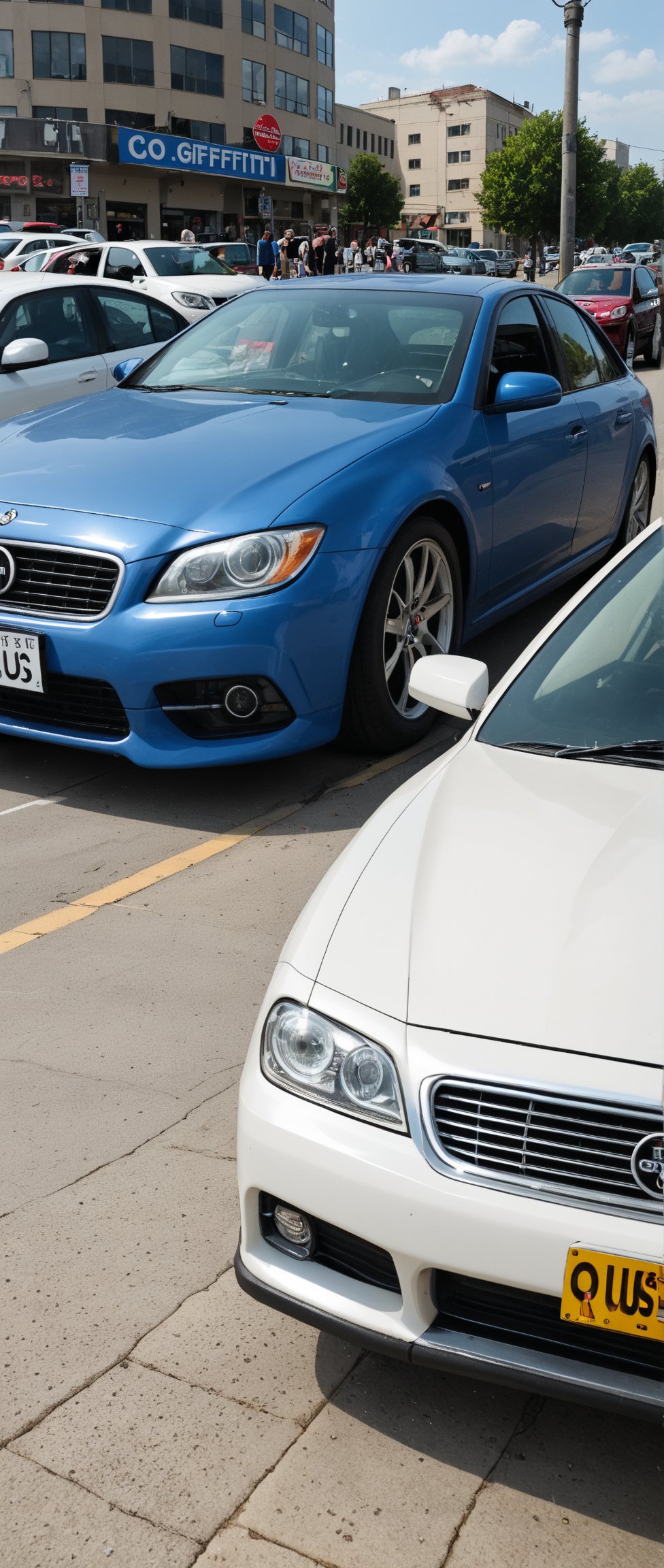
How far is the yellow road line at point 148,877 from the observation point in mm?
3613

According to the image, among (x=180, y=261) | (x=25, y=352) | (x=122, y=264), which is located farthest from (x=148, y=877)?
(x=180, y=261)

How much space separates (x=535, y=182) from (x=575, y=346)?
3195 inches

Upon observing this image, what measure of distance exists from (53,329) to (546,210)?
261 feet

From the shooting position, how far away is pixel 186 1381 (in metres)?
2.07

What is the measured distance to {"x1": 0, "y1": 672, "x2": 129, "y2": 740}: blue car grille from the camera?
4344mm

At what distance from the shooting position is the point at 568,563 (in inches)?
247

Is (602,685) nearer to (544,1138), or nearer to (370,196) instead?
(544,1138)

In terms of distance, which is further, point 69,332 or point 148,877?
point 69,332

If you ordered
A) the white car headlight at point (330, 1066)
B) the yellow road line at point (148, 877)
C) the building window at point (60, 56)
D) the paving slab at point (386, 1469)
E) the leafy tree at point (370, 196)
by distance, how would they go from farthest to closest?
the leafy tree at point (370, 196)
the building window at point (60, 56)
the yellow road line at point (148, 877)
the white car headlight at point (330, 1066)
the paving slab at point (386, 1469)

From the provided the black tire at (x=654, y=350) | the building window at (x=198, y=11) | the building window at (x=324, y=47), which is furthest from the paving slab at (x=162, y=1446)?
the building window at (x=324, y=47)

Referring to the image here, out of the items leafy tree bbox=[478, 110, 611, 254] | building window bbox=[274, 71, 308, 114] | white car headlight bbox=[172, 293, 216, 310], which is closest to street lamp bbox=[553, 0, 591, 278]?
white car headlight bbox=[172, 293, 216, 310]

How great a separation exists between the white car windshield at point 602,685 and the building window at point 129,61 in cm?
5828

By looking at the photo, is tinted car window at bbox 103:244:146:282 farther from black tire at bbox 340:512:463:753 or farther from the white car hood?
the white car hood

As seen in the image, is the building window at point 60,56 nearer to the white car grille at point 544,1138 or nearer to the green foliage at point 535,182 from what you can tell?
the green foliage at point 535,182
